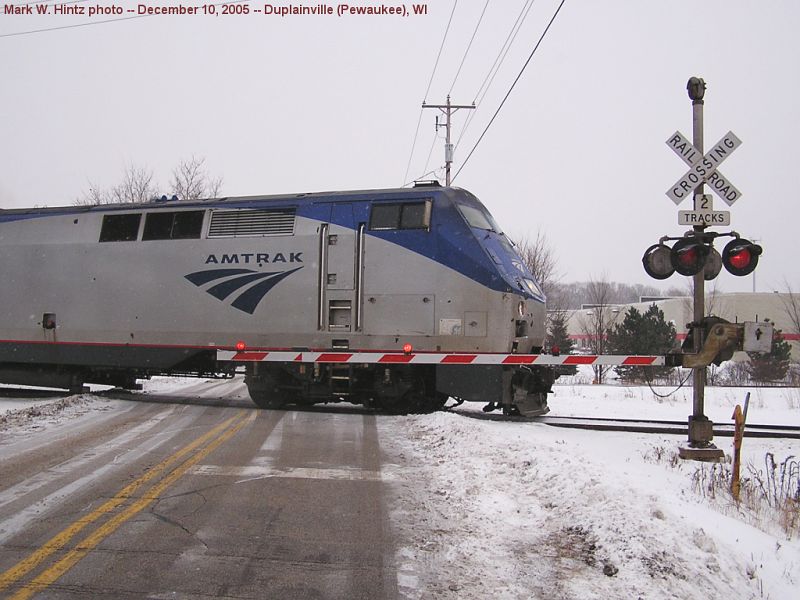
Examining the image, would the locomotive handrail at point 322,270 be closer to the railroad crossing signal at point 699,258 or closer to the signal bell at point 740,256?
the railroad crossing signal at point 699,258

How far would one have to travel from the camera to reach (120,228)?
12906 millimetres

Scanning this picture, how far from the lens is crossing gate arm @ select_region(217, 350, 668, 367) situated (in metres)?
9.72

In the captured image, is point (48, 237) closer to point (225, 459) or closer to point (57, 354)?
point (57, 354)

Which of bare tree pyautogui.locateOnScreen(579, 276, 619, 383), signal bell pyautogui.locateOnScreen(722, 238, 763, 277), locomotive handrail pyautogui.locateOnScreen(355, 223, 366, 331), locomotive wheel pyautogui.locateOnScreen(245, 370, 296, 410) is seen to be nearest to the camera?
signal bell pyautogui.locateOnScreen(722, 238, 763, 277)

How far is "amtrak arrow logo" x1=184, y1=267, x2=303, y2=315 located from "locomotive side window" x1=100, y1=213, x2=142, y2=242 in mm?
1766

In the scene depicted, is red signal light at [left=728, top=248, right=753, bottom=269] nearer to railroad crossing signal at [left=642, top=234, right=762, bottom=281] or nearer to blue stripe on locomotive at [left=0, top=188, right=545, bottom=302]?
A: railroad crossing signal at [left=642, top=234, right=762, bottom=281]

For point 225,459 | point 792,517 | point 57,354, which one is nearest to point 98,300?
point 57,354

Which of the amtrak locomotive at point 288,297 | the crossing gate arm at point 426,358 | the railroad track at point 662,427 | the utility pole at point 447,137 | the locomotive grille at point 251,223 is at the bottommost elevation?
the railroad track at point 662,427

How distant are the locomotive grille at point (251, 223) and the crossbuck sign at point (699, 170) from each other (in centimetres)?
643

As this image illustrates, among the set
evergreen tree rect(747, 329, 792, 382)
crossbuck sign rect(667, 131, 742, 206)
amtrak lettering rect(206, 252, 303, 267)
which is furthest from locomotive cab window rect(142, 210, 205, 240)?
evergreen tree rect(747, 329, 792, 382)

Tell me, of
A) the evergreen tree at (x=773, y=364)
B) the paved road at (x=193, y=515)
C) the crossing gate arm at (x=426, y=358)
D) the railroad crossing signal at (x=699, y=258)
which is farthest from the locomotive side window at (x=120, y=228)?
the evergreen tree at (x=773, y=364)

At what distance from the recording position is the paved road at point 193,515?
163 inches

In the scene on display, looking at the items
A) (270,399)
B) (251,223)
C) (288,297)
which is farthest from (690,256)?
(270,399)

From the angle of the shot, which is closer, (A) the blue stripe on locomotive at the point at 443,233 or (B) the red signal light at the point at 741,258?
(B) the red signal light at the point at 741,258
